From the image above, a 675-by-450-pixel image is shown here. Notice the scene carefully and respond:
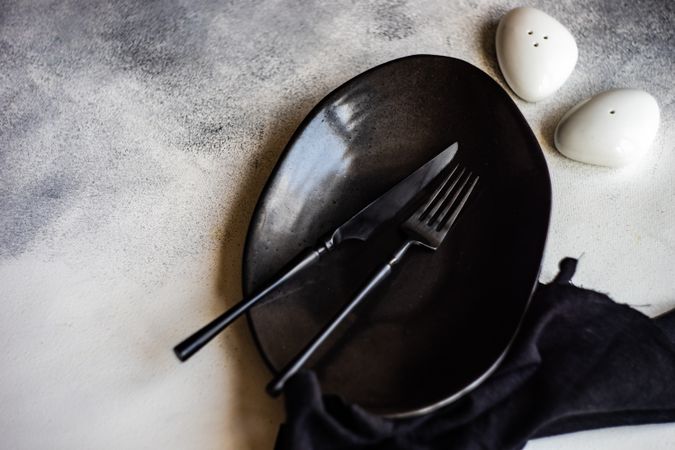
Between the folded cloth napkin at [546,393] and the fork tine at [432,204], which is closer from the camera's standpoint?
the folded cloth napkin at [546,393]

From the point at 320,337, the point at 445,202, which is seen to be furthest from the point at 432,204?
the point at 320,337

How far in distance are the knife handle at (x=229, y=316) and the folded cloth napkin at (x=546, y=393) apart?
67 mm

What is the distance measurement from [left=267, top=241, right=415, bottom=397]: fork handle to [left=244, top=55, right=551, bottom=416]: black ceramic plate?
0.03 metres

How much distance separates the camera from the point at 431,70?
0.59m

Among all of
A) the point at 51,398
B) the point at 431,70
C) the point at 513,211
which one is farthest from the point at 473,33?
the point at 51,398

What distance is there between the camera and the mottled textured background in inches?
20.2

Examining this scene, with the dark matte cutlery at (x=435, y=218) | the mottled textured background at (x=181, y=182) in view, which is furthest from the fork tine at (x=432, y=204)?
the mottled textured background at (x=181, y=182)

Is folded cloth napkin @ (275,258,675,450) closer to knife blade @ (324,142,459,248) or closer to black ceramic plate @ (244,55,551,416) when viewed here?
black ceramic plate @ (244,55,551,416)

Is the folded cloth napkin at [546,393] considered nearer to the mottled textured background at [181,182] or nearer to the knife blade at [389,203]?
the mottled textured background at [181,182]

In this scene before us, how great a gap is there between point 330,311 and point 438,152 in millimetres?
176

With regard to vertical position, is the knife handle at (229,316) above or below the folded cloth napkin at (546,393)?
above

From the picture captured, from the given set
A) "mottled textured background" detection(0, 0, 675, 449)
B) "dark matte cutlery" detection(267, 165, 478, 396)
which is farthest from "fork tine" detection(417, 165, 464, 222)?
"mottled textured background" detection(0, 0, 675, 449)

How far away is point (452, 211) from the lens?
543mm

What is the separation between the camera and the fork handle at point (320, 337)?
0.44 metres
